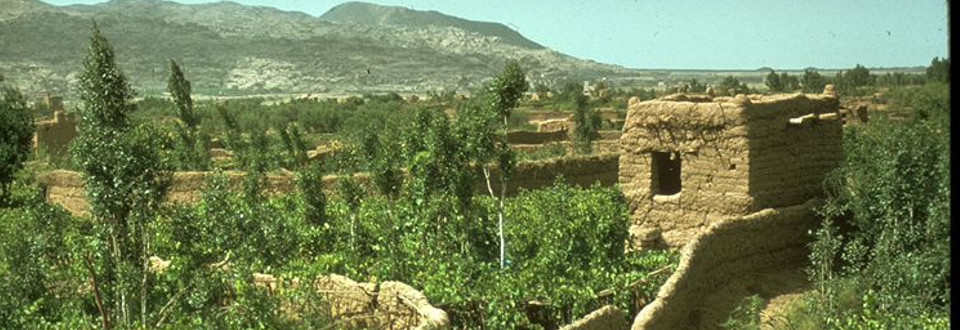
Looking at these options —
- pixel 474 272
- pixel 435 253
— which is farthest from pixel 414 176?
pixel 474 272

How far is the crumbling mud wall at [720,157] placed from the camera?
15.5m

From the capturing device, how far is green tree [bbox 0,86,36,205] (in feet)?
82.6

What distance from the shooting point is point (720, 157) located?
15.6 metres

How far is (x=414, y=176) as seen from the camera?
52.5ft

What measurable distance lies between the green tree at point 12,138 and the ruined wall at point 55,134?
6.23 m

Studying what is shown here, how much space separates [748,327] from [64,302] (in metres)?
Answer: 7.76

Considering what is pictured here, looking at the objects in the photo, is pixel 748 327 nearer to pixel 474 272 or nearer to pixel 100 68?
pixel 474 272

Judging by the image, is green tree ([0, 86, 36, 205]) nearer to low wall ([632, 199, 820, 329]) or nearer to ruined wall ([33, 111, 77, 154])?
ruined wall ([33, 111, 77, 154])

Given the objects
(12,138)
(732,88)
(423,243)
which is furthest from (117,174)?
(732,88)

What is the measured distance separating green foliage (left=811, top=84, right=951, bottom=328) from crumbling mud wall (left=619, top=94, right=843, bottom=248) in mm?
582

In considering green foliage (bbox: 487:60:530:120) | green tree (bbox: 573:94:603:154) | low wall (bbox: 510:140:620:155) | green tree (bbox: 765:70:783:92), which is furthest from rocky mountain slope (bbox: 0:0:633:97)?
green foliage (bbox: 487:60:530:120)

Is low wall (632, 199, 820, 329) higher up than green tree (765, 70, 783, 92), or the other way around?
green tree (765, 70, 783, 92)

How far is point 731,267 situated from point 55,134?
84.4ft

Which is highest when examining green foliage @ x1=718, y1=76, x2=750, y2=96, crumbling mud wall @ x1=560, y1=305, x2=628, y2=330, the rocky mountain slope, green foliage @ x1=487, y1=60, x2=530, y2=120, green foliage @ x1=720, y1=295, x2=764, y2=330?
the rocky mountain slope
